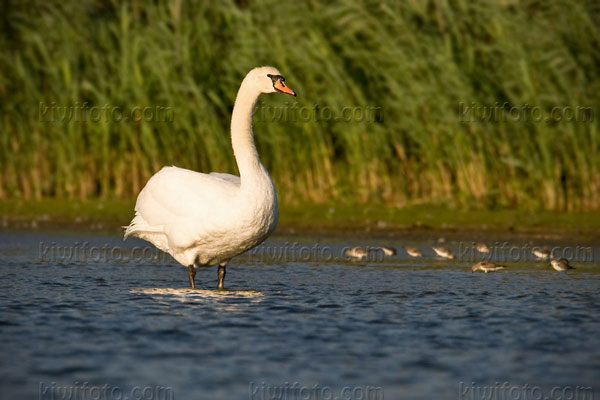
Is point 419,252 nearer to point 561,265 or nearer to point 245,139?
point 561,265

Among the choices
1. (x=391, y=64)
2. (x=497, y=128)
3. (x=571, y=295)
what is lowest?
(x=571, y=295)

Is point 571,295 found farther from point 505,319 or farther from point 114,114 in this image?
point 114,114

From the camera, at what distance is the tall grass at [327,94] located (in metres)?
15.8

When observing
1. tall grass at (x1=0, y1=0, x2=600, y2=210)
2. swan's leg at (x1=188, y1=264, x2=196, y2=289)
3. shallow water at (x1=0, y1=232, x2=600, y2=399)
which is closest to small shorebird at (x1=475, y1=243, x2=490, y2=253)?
shallow water at (x1=0, y1=232, x2=600, y2=399)

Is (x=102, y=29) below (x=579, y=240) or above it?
above

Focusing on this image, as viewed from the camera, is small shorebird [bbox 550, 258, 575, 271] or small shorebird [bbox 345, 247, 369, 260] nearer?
small shorebird [bbox 550, 258, 575, 271]

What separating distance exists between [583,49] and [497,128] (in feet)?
5.77

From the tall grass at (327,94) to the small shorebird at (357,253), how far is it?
3651 millimetres

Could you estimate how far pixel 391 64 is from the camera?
16.9 meters

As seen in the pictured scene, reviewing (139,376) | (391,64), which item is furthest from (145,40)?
(139,376)

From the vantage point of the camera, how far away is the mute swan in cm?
927

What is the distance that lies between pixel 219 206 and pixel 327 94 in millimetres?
7920

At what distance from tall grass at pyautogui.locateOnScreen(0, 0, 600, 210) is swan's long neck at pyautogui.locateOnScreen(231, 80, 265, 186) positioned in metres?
6.38

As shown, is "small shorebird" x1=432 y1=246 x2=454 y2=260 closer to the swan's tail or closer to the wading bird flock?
the wading bird flock
